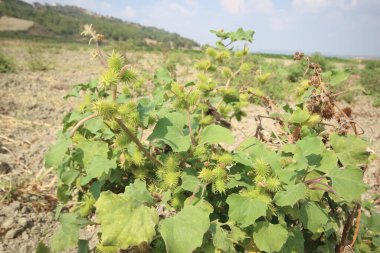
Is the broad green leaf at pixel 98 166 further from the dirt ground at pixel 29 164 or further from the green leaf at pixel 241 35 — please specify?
the green leaf at pixel 241 35

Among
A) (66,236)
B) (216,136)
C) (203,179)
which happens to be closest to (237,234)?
(203,179)

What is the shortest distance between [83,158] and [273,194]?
0.88 meters

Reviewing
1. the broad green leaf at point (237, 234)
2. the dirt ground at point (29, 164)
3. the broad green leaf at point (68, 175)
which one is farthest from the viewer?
the dirt ground at point (29, 164)

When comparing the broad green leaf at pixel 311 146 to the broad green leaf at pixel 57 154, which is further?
the broad green leaf at pixel 57 154

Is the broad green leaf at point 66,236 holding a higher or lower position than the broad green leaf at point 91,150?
A: lower

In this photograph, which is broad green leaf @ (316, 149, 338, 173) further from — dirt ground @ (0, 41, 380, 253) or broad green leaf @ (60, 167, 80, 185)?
broad green leaf @ (60, 167, 80, 185)

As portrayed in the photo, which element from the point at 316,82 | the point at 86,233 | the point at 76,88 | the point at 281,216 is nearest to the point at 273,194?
the point at 281,216

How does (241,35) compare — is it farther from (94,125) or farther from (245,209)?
(245,209)

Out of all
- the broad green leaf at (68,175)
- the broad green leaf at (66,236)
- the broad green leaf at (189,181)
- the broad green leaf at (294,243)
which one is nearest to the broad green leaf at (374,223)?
the broad green leaf at (294,243)

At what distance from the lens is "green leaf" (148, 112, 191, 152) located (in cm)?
121

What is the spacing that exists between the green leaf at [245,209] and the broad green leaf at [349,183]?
29 centimetres

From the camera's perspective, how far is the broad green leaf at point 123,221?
971 mm

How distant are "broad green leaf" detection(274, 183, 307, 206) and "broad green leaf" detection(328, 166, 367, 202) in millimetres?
150

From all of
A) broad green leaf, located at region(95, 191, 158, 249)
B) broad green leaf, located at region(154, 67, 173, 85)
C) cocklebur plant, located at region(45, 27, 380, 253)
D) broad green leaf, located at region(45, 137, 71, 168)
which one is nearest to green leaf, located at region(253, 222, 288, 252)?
cocklebur plant, located at region(45, 27, 380, 253)
